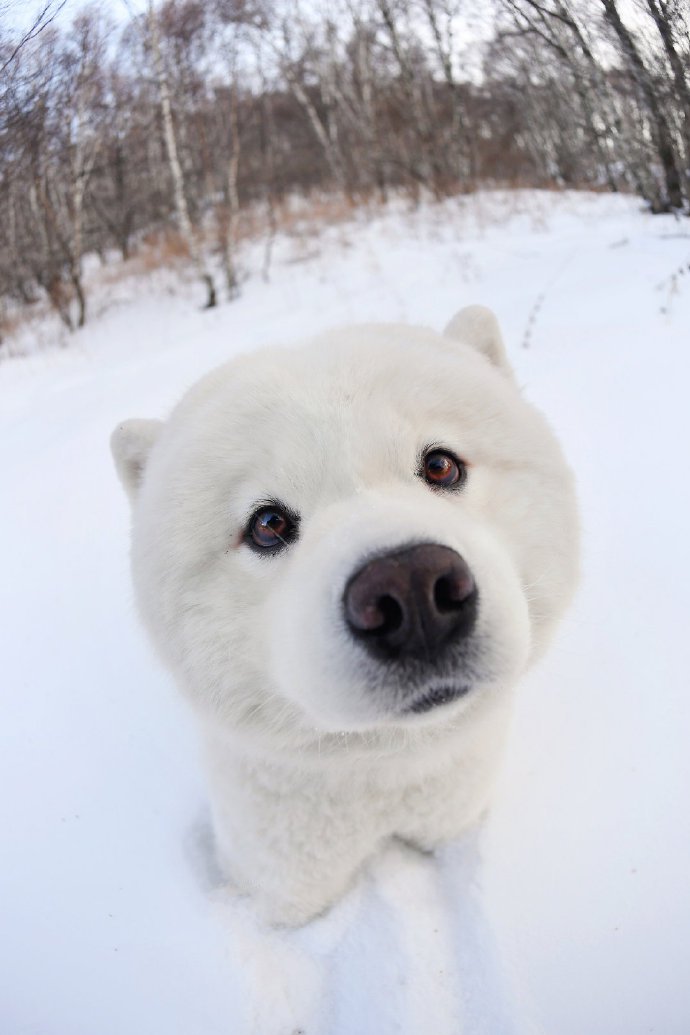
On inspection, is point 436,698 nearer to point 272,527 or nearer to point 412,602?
point 412,602

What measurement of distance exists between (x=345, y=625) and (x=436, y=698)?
10.5 inches

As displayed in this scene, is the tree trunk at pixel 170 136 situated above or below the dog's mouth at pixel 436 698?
above

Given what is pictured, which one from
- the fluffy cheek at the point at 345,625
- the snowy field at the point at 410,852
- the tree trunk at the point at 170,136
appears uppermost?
the tree trunk at the point at 170,136

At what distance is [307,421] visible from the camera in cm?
141

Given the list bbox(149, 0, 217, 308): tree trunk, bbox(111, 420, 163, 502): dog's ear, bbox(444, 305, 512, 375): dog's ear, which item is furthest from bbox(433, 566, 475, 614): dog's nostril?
bbox(149, 0, 217, 308): tree trunk

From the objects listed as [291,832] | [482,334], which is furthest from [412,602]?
[482,334]

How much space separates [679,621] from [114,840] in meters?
2.28

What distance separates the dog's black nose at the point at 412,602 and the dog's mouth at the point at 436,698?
11 cm

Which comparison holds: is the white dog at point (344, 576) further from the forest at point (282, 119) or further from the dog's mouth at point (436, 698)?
the forest at point (282, 119)

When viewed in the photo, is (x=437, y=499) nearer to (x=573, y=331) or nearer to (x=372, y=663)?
(x=372, y=663)

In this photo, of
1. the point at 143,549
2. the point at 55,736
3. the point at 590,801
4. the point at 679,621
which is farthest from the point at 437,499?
the point at 55,736

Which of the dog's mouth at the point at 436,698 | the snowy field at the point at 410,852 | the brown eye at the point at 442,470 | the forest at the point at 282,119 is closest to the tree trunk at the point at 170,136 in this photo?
the forest at the point at 282,119

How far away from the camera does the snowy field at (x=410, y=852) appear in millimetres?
1688

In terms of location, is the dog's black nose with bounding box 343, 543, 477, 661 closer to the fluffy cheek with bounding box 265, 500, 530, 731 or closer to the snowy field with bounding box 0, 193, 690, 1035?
the fluffy cheek with bounding box 265, 500, 530, 731
